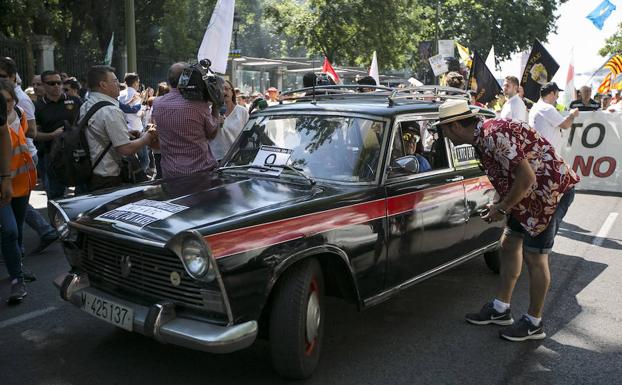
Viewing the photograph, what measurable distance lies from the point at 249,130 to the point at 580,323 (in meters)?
3.04

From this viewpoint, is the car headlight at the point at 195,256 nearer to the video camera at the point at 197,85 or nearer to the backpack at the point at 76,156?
the video camera at the point at 197,85

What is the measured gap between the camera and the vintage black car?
11.0 feet

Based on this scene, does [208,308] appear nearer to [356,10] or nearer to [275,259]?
[275,259]

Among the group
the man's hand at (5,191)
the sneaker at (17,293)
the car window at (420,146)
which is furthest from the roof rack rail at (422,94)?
the sneaker at (17,293)

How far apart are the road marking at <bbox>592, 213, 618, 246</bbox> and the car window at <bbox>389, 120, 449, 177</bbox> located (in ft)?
12.0

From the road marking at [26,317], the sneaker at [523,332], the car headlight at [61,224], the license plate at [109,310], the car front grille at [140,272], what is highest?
the car headlight at [61,224]

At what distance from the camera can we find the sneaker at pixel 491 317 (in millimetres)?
4832

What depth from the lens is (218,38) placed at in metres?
7.20

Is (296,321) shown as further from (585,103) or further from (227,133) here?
(585,103)

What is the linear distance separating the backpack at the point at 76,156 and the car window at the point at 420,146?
2.55m

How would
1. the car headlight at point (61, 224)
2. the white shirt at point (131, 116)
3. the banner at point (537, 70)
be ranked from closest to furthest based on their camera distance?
1. the car headlight at point (61, 224)
2. the white shirt at point (131, 116)
3. the banner at point (537, 70)

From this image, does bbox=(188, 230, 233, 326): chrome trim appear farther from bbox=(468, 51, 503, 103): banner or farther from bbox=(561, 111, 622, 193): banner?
bbox=(561, 111, 622, 193): banner

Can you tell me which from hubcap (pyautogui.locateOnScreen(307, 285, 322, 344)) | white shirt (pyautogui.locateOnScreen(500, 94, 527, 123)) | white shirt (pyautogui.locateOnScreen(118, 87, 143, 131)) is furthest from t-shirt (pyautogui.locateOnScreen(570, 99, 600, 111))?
hubcap (pyautogui.locateOnScreen(307, 285, 322, 344))

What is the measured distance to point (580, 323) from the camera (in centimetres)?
492
